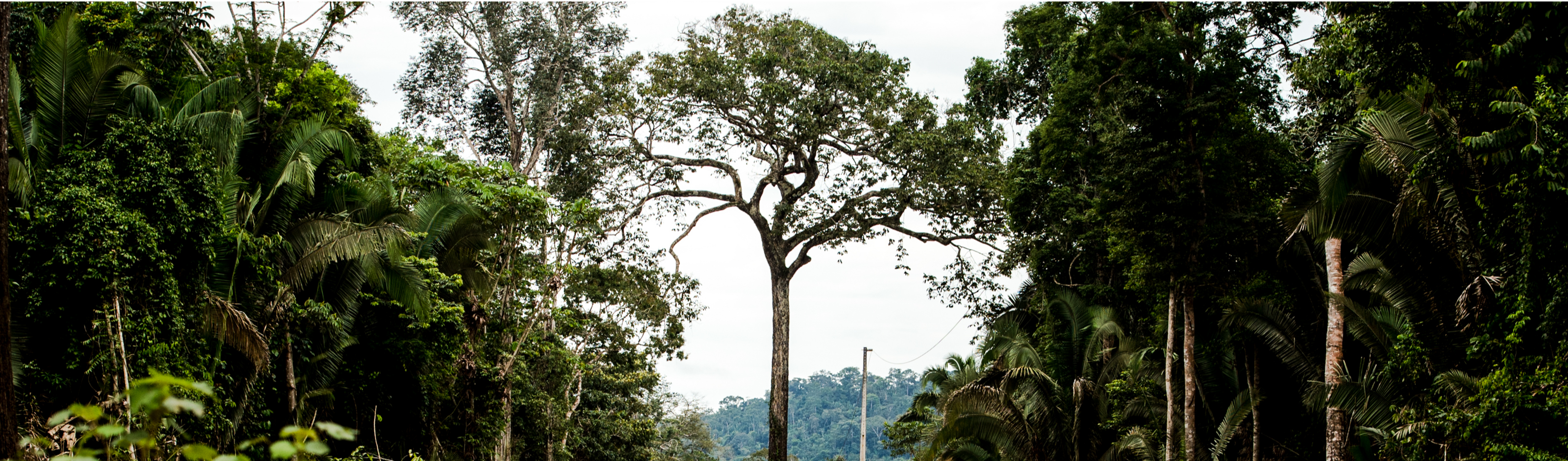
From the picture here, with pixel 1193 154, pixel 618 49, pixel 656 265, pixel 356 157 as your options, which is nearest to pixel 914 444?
pixel 656 265

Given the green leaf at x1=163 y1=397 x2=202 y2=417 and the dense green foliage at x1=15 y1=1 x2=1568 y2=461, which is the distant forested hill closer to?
the dense green foliage at x1=15 y1=1 x2=1568 y2=461

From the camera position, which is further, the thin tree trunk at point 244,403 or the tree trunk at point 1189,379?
the tree trunk at point 1189,379

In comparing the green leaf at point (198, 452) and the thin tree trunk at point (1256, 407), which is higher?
the thin tree trunk at point (1256, 407)

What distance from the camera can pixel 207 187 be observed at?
1132 cm

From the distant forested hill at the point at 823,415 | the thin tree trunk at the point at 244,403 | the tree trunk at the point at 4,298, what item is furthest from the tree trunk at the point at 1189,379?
the distant forested hill at the point at 823,415

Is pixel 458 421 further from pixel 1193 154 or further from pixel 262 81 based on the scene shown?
pixel 1193 154

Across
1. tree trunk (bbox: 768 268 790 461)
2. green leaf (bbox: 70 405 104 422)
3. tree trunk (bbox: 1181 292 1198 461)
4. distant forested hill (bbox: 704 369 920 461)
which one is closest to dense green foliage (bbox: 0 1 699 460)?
tree trunk (bbox: 768 268 790 461)

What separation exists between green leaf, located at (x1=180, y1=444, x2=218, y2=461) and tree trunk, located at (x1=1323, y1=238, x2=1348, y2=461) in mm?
12164

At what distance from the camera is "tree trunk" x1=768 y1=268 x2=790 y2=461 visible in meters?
21.5

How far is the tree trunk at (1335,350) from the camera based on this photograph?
1212cm

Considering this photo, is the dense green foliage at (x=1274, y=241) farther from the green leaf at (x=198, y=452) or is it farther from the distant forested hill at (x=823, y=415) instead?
the distant forested hill at (x=823, y=415)

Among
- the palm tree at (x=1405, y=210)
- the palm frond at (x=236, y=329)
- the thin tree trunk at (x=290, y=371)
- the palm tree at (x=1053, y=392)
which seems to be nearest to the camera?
the palm tree at (x=1405, y=210)

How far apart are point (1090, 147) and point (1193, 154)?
2.28 meters

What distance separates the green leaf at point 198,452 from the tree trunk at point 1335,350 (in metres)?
12.2
